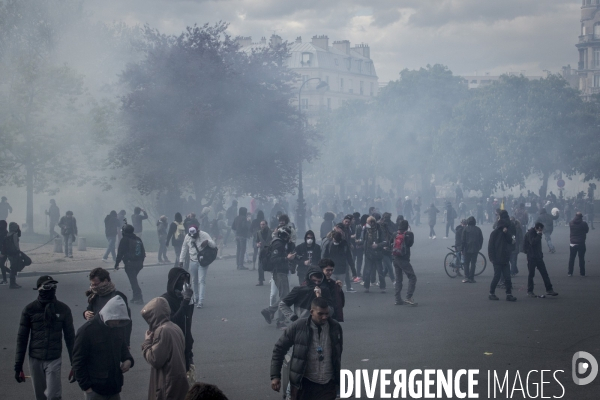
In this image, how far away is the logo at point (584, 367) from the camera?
7.93 metres

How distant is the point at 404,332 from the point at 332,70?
3749 inches

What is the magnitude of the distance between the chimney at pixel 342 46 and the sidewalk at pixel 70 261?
83.9 m

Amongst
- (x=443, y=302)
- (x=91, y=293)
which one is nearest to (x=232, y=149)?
(x=443, y=302)

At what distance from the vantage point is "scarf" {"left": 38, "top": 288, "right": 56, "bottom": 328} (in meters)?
6.16

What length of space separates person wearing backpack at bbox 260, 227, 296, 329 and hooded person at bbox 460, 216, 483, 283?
20.8 feet

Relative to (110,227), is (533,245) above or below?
below

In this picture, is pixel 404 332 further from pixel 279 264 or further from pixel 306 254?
pixel 279 264

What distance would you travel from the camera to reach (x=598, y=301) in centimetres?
1362

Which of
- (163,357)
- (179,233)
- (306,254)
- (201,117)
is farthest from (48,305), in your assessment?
(201,117)

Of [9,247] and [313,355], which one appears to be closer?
A: [313,355]

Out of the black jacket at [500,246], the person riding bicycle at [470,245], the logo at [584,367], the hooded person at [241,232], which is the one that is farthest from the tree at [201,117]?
the logo at [584,367]

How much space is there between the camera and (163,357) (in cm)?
523

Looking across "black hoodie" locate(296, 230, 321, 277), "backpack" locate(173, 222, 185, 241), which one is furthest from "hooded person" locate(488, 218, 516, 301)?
"backpack" locate(173, 222, 185, 241)

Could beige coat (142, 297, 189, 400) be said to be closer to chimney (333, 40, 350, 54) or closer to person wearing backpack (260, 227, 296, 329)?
person wearing backpack (260, 227, 296, 329)
